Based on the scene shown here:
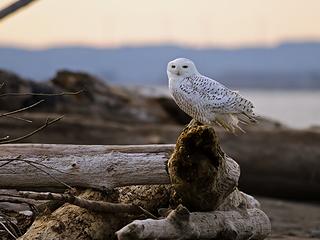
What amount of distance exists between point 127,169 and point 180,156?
1.84 feet

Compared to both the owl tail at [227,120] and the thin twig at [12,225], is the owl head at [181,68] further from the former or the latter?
the thin twig at [12,225]

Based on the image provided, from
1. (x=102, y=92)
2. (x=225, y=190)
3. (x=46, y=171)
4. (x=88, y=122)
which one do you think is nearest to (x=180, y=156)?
(x=225, y=190)

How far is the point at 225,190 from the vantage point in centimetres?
698

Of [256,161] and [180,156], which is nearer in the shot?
[180,156]

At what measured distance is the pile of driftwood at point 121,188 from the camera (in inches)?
265

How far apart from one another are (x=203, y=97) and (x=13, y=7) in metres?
1.52

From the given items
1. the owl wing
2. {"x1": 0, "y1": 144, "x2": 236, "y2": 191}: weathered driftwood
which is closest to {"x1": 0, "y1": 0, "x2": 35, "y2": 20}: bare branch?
{"x1": 0, "y1": 144, "x2": 236, "y2": 191}: weathered driftwood

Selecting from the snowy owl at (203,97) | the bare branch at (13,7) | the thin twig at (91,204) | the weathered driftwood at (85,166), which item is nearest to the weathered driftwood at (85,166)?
the weathered driftwood at (85,166)

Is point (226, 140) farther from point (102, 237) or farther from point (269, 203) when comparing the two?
point (102, 237)

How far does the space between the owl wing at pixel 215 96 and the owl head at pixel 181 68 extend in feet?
0.17

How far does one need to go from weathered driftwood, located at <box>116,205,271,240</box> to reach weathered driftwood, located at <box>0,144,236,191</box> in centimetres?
45

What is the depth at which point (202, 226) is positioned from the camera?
6770 mm

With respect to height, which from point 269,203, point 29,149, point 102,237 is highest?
point 29,149

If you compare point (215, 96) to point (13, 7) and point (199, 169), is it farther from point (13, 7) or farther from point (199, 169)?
point (13, 7)
